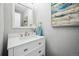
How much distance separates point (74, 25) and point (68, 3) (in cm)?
29

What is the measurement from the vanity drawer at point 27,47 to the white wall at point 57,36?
0.11 metres

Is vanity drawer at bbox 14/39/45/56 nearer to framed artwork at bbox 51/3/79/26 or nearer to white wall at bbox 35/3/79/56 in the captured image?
white wall at bbox 35/3/79/56

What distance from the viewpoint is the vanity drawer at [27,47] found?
1.01m

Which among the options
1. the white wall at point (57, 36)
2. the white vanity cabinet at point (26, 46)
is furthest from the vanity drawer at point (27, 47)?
the white wall at point (57, 36)

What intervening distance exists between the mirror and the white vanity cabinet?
17 cm

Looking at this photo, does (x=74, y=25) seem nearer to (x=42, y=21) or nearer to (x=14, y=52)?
(x=42, y=21)

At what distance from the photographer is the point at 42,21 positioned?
1.26m

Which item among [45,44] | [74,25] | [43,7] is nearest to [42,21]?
[43,7]

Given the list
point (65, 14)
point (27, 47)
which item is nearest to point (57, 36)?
point (65, 14)

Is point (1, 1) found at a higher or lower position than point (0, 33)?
higher

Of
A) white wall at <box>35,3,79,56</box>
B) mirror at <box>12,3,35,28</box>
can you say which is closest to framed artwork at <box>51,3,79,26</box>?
white wall at <box>35,3,79,56</box>

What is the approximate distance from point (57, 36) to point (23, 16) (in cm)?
52

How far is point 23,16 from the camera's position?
3.90 ft

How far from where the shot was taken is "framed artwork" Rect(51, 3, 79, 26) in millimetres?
1219
